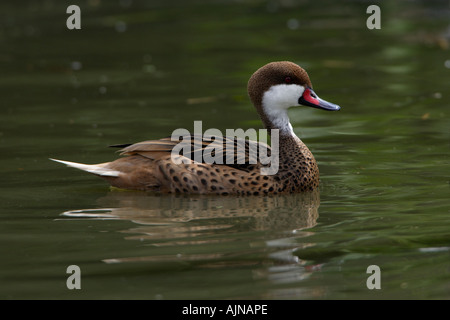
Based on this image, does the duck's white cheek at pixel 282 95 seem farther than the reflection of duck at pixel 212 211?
Yes

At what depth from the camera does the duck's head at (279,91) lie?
9.39m

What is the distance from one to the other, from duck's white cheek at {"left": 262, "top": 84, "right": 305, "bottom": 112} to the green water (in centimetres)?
104

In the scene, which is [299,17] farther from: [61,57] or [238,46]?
[61,57]

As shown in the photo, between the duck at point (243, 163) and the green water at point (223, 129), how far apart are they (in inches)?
6.9

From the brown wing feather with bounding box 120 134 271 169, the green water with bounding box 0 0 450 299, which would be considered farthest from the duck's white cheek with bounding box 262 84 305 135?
the green water with bounding box 0 0 450 299

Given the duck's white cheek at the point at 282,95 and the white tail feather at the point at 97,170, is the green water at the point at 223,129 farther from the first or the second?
the duck's white cheek at the point at 282,95

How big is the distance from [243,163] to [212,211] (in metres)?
0.79

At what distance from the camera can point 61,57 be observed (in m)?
17.8

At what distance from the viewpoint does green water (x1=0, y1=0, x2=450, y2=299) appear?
6.75m

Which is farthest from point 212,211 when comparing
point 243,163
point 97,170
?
point 97,170

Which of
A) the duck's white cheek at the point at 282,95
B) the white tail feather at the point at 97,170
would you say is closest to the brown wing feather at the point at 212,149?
the white tail feather at the point at 97,170

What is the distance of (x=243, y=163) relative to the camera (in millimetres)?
9062

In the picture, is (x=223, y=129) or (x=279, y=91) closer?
(x=279, y=91)

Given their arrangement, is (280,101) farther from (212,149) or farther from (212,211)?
(212,211)
